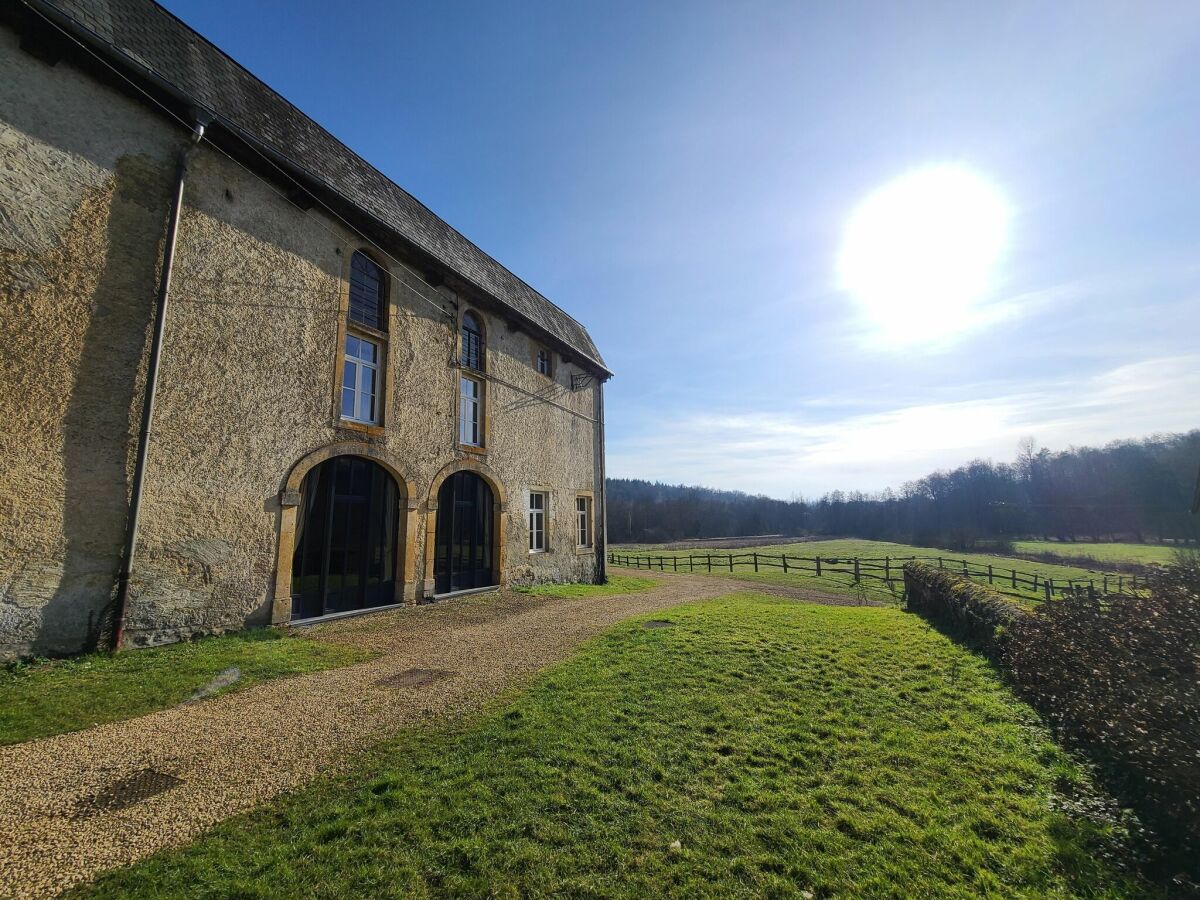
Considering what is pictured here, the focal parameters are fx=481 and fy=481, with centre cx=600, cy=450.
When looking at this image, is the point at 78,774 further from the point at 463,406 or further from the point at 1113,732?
the point at 463,406

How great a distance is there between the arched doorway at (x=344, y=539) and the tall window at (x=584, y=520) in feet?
24.4

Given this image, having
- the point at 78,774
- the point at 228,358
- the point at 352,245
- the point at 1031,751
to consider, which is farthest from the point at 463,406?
Result: the point at 1031,751

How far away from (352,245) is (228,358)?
361 centimetres

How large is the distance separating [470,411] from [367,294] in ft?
12.0

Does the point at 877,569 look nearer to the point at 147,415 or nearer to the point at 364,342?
the point at 364,342

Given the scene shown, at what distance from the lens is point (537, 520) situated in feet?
48.6

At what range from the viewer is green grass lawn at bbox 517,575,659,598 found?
13312 mm

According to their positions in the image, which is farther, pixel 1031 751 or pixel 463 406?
pixel 463 406

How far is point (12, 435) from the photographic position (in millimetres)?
5676

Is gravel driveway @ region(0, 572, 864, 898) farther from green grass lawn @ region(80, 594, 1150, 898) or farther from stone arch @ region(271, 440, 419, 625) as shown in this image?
stone arch @ region(271, 440, 419, 625)

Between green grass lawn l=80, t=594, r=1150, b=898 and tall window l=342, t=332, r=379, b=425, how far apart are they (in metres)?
6.89

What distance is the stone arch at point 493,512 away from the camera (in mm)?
10672

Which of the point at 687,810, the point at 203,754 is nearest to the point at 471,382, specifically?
the point at 203,754

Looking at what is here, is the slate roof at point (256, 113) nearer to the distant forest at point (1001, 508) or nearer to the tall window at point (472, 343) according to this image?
the tall window at point (472, 343)
